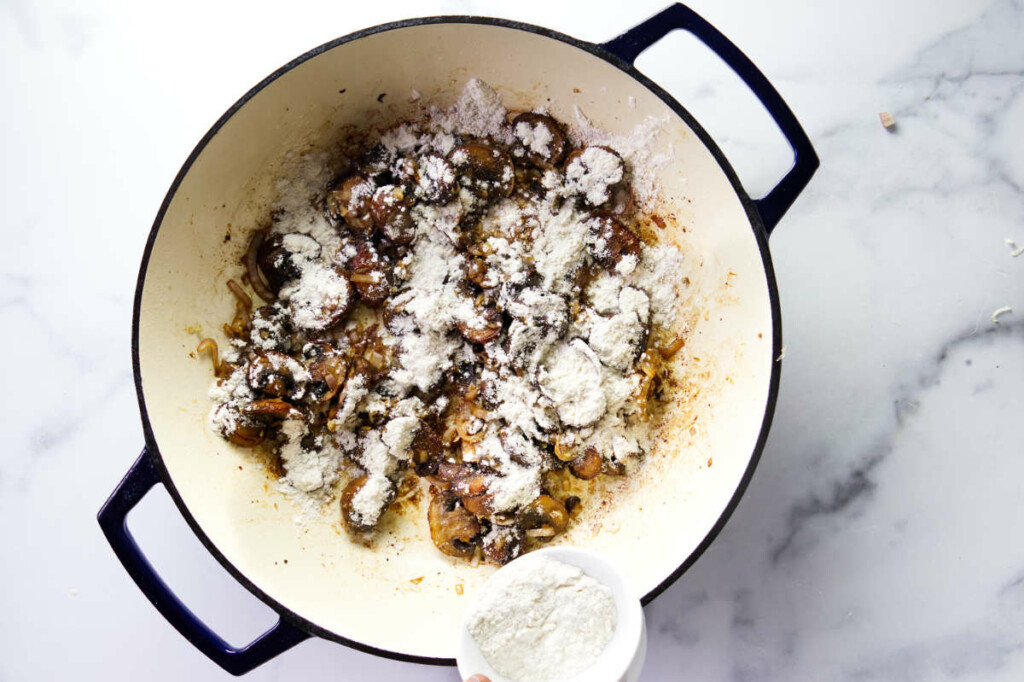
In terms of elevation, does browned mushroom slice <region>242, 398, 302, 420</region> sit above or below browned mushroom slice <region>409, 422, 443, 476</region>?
above

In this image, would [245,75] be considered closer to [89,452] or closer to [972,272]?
[89,452]

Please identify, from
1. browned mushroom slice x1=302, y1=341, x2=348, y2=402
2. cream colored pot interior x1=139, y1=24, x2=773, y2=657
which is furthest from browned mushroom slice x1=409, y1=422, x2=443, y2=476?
browned mushroom slice x1=302, y1=341, x2=348, y2=402

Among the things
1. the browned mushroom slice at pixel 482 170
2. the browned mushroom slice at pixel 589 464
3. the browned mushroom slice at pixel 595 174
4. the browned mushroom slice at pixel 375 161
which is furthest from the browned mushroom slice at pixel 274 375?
the browned mushroom slice at pixel 595 174

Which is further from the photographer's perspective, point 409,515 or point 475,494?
point 409,515

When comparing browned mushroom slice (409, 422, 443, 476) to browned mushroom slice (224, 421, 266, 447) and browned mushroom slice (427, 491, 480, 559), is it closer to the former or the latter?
browned mushroom slice (427, 491, 480, 559)

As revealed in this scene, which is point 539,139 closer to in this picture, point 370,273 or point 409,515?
point 370,273

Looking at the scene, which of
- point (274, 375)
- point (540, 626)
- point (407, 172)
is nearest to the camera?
point (540, 626)

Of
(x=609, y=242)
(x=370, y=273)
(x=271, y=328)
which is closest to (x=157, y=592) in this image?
(x=271, y=328)

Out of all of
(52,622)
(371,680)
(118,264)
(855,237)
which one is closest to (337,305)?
(118,264)
